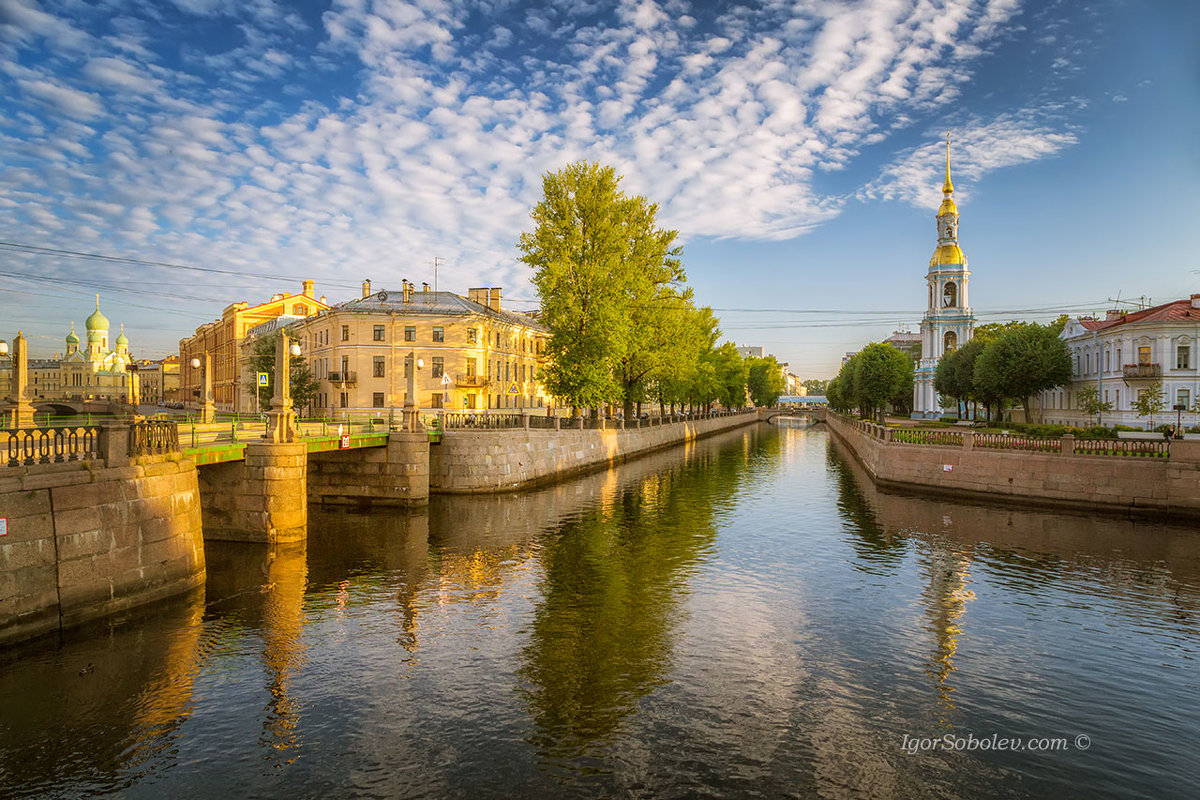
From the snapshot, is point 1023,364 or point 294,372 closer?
point 1023,364

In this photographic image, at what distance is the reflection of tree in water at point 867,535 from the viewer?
22.8m

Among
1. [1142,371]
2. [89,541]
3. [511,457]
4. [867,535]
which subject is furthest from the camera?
[1142,371]

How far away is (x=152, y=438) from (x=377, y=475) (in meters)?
14.7

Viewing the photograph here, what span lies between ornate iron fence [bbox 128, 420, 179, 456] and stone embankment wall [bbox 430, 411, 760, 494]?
57.2 feet

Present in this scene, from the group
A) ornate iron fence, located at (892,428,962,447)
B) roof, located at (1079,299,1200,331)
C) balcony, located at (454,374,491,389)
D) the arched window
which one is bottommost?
ornate iron fence, located at (892,428,962,447)

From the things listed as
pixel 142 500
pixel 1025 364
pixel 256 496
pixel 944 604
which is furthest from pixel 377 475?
pixel 1025 364

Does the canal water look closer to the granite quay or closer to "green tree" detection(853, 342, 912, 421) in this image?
the granite quay

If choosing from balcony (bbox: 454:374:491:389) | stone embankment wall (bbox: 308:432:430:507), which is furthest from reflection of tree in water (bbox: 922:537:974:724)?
balcony (bbox: 454:374:491:389)

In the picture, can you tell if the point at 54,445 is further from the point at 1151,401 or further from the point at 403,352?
the point at 1151,401

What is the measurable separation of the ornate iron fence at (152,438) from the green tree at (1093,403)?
6172 centimetres

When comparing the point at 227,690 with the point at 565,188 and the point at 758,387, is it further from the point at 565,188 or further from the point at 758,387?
the point at 758,387

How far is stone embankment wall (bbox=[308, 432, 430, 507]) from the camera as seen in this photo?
31.5 metres

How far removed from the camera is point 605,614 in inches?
673

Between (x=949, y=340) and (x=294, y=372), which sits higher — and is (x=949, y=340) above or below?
above
